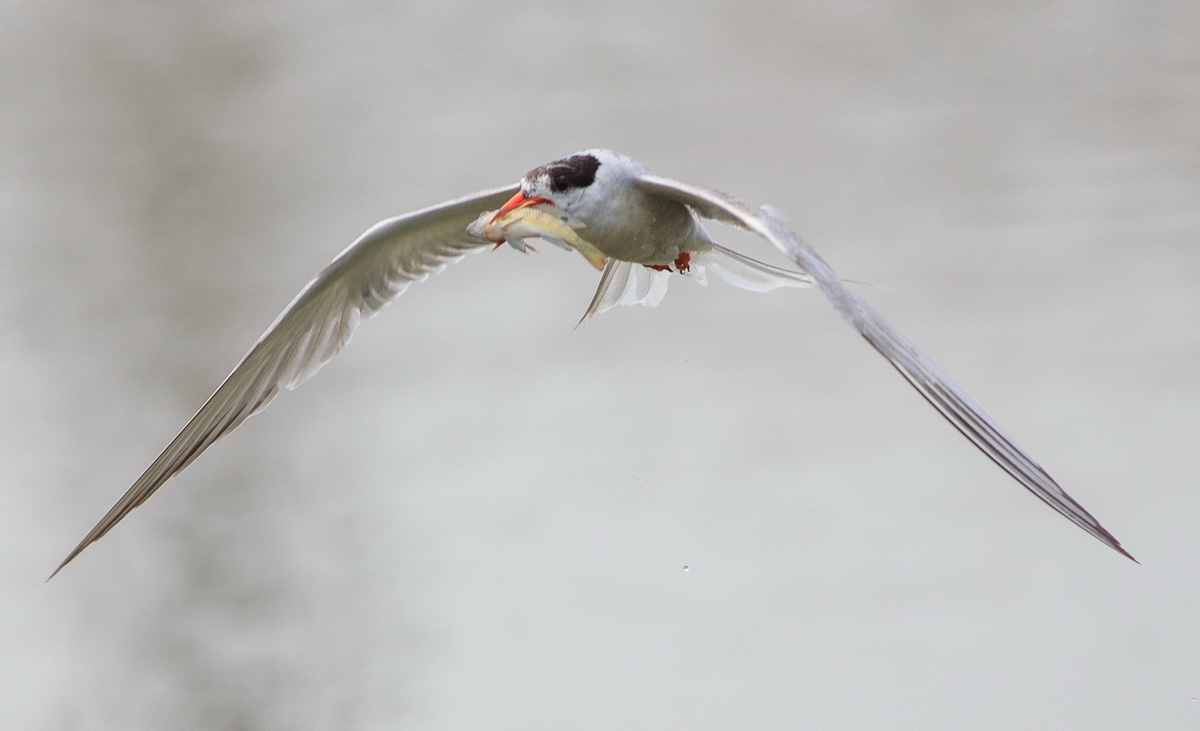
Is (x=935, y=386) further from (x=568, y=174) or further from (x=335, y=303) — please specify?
(x=335, y=303)

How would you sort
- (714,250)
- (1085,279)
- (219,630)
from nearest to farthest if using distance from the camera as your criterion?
(714,250)
(219,630)
(1085,279)

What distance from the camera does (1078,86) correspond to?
9.30 metres

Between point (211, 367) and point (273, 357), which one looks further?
point (211, 367)

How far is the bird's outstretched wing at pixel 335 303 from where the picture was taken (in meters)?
4.27

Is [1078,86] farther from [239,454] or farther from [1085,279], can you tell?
[239,454]

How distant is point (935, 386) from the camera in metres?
2.94

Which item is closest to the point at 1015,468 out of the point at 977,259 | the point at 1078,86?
the point at 977,259

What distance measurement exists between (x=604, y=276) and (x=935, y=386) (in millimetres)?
1714

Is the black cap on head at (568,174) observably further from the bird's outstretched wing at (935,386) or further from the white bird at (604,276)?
the bird's outstretched wing at (935,386)

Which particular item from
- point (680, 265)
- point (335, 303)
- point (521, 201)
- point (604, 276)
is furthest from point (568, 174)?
point (335, 303)

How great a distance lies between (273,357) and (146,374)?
3128mm

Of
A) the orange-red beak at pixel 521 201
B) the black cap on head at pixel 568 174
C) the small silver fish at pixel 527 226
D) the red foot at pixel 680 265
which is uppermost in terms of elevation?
the black cap on head at pixel 568 174

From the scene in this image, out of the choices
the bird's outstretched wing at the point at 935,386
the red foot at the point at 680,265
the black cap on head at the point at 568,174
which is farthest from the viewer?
the red foot at the point at 680,265

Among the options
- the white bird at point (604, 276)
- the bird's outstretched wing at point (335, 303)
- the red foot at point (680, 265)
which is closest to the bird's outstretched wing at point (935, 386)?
the white bird at point (604, 276)
